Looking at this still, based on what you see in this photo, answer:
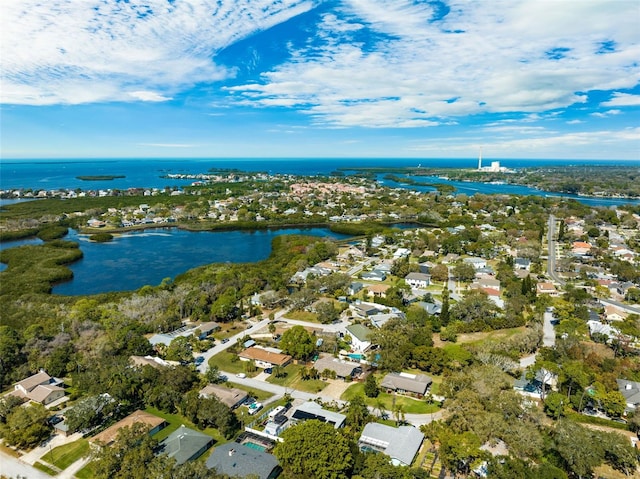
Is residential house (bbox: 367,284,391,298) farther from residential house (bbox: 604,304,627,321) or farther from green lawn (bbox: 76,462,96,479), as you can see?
green lawn (bbox: 76,462,96,479)

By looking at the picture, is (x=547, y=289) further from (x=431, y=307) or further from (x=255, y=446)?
(x=255, y=446)

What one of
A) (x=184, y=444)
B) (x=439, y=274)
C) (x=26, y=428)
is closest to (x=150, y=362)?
(x=26, y=428)

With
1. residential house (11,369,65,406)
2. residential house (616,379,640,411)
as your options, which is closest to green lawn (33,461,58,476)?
residential house (11,369,65,406)

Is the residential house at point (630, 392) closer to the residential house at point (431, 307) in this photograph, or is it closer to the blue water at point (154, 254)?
the residential house at point (431, 307)

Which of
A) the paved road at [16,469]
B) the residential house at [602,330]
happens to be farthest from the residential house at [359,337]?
the paved road at [16,469]

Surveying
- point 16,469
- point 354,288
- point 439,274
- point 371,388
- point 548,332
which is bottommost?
Result: point 16,469

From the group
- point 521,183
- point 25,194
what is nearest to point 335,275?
point 25,194

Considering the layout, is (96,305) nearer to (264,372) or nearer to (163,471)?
(264,372)

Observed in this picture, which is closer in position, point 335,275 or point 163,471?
point 163,471
